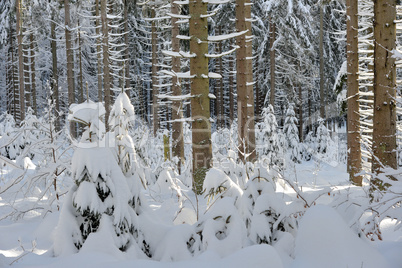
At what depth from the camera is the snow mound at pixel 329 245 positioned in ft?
8.54

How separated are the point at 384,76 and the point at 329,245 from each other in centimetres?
416

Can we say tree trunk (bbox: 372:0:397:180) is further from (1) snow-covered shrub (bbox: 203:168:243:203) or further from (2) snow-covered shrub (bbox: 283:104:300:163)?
(2) snow-covered shrub (bbox: 283:104:300:163)

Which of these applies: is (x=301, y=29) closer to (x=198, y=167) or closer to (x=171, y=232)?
(x=198, y=167)

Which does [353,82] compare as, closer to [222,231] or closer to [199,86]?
[199,86]

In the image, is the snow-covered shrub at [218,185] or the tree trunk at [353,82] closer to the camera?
the snow-covered shrub at [218,185]

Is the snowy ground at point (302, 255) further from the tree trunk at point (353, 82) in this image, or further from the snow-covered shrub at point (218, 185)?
the tree trunk at point (353, 82)

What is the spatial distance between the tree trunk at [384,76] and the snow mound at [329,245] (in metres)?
3.34

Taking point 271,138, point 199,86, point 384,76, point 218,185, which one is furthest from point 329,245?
point 271,138

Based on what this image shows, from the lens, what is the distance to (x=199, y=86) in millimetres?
6586

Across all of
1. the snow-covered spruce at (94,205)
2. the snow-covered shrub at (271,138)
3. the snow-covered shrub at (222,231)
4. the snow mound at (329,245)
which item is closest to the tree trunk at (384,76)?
the snow mound at (329,245)

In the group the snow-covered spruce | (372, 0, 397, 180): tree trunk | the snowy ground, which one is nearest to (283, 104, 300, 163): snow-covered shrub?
(372, 0, 397, 180): tree trunk

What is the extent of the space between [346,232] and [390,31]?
4360mm

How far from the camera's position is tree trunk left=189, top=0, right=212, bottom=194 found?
6.57 meters

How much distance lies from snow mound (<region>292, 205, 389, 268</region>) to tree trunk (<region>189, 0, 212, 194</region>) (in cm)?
382
